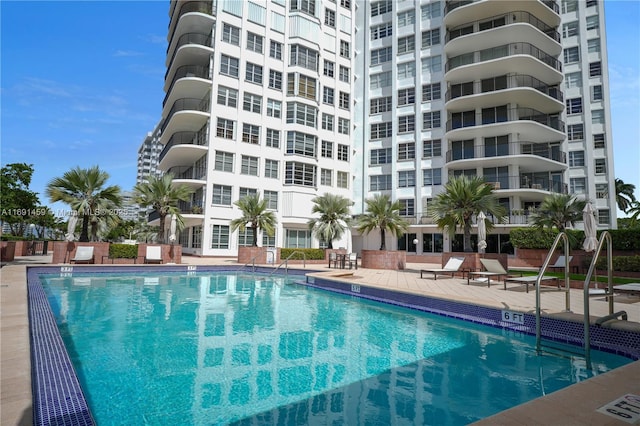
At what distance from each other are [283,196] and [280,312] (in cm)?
2250

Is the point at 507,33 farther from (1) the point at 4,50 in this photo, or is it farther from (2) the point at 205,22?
(1) the point at 4,50

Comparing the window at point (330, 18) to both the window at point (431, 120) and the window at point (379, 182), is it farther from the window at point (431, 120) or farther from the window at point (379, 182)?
the window at point (379, 182)

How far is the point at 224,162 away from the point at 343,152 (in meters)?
12.3

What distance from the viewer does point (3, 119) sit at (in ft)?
50.2

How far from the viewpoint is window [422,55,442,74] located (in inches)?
1369

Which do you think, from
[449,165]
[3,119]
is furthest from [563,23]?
[3,119]

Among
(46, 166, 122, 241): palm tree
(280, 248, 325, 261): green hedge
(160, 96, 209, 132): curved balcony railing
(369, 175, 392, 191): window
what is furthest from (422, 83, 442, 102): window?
(46, 166, 122, 241): palm tree

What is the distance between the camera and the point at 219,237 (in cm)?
2877

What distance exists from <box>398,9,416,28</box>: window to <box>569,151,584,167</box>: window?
20253 mm

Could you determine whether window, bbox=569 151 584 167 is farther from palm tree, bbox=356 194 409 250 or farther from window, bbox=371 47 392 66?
palm tree, bbox=356 194 409 250

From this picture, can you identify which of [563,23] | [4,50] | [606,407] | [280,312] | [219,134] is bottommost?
[280,312]

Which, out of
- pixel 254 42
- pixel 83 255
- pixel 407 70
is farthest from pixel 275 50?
pixel 83 255

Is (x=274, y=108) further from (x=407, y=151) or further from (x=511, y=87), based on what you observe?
(x=511, y=87)

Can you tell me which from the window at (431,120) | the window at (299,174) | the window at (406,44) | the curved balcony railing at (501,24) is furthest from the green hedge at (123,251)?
the curved balcony railing at (501,24)
